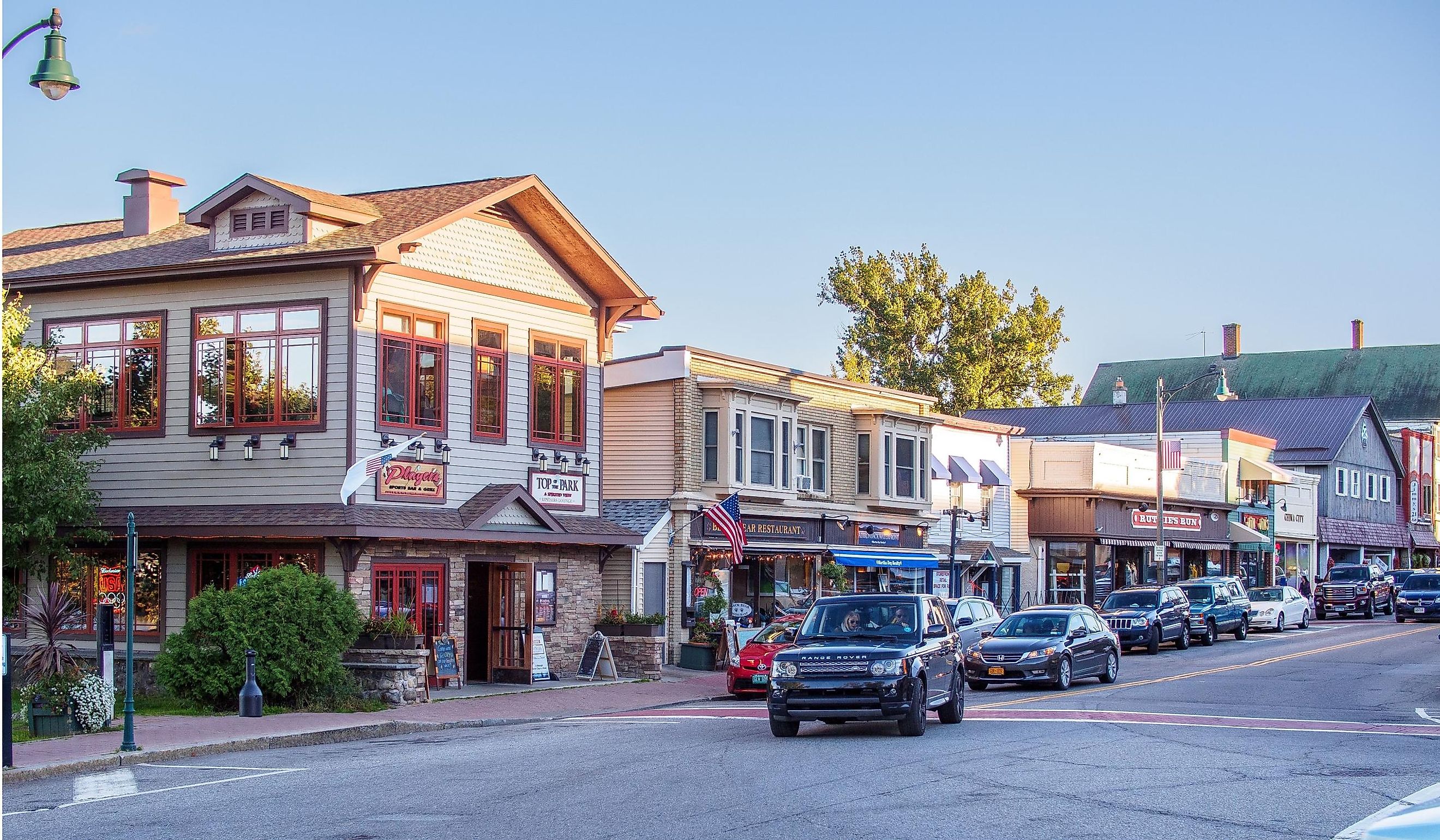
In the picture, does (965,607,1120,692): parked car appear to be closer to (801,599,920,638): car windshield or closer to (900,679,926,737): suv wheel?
(801,599,920,638): car windshield

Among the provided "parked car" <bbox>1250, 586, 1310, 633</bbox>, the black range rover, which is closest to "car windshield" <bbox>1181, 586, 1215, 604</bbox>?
"parked car" <bbox>1250, 586, 1310, 633</bbox>

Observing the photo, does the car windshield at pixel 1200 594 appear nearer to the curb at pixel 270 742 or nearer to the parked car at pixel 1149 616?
the parked car at pixel 1149 616

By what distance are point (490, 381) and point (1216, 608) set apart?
23.5m

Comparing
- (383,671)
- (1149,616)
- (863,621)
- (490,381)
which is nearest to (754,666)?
(383,671)

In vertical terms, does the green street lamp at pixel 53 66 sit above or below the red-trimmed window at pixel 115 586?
above

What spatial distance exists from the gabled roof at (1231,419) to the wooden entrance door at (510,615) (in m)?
46.1

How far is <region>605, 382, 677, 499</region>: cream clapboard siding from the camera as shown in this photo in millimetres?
35062

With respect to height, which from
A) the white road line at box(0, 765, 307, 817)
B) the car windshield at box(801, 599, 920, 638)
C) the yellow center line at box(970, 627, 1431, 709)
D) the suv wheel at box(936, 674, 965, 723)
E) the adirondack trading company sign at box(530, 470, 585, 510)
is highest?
the adirondack trading company sign at box(530, 470, 585, 510)

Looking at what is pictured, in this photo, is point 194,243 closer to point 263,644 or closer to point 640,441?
point 263,644

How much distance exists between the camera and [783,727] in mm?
19062

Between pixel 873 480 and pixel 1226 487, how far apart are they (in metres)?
28.8

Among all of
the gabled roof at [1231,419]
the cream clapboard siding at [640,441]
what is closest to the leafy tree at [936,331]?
the gabled roof at [1231,419]

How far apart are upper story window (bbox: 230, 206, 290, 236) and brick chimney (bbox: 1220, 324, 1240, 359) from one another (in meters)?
85.0

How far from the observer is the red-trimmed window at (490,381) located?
2808 cm
